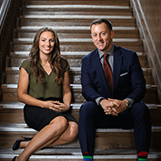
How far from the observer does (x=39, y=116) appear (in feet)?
5.71

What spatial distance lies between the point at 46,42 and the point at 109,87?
27.6 inches

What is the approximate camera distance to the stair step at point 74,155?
1620mm

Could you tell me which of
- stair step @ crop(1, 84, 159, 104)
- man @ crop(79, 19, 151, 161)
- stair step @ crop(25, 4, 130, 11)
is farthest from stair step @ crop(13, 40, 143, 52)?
stair step @ crop(25, 4, 130, 11)

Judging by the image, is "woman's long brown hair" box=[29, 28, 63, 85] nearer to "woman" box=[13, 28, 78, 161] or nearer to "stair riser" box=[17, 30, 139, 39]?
"woman" box=[13, 28, 78, 161]

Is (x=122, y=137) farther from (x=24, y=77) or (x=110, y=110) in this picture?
(x=24, y=77)

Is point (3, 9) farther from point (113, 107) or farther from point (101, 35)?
point (113, 107)

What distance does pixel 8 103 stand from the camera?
206 centimetres

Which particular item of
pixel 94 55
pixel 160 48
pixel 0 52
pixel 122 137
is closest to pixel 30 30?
pixel 0 52

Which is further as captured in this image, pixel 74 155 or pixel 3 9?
pixel 3 9

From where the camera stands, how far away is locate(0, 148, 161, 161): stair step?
162cm

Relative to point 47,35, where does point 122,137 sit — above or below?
below

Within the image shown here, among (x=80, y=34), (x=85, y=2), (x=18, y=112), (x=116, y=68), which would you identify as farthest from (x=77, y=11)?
(x=18, y=112)

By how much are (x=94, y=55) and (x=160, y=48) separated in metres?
0.82

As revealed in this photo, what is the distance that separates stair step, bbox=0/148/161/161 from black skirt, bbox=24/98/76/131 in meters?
0.22
